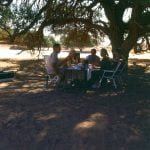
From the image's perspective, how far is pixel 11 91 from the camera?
13695 mm

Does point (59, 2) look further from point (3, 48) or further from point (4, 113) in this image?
point (3, 48)

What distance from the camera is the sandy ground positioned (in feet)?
26.5

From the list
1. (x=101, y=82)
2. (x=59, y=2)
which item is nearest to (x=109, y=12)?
(x=59, y=2)

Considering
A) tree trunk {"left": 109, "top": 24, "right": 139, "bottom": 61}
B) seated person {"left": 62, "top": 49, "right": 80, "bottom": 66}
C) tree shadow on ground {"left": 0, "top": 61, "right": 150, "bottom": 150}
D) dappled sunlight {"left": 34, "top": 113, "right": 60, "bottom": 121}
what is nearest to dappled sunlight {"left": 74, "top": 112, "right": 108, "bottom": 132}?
tree shadow on ground {"left": 0, "top": 61, "right": 150, "bottom": 150}

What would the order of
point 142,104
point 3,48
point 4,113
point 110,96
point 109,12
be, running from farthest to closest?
point 3,48, point 109,12, point 110,96, point 142,104, point 4,113

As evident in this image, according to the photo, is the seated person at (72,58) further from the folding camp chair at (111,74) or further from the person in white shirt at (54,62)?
the folding camp chair at (111,74)

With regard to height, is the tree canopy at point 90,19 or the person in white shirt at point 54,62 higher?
the tree canopy at point 90,19

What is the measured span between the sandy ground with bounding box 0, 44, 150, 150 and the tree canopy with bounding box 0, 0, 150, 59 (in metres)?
2.87

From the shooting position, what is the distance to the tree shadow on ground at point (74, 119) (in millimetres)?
8055

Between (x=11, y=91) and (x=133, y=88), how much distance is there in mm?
3322

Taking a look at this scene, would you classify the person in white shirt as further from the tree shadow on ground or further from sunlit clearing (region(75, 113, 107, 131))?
sunlit clearing (region(75, 113, 107, 131))

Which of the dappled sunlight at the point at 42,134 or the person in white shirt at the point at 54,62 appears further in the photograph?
the person in white shirt at the point at 54,62

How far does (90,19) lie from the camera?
17547 millimetres

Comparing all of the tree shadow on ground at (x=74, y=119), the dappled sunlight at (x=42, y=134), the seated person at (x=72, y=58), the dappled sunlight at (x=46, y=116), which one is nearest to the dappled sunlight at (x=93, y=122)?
the tree shadow on ground at (x=74, y=119)
